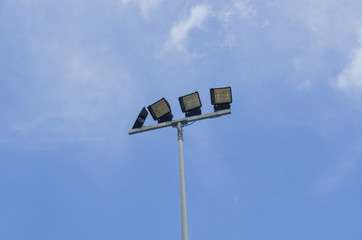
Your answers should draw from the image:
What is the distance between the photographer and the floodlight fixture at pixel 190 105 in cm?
1533

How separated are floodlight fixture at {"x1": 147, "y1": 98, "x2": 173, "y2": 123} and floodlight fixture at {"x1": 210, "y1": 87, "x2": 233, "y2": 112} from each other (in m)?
1.33

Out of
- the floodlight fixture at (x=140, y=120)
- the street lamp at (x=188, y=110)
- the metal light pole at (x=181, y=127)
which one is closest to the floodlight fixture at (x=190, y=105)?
the street lamp at (x=188, y=110)

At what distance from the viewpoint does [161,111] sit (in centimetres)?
1552

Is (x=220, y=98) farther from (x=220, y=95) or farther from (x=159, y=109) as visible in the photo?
(x=159, y=109)

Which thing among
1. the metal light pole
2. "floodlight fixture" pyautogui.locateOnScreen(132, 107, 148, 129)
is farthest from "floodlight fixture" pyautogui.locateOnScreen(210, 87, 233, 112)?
"floodlight fixture" pyautogui.locateOnScreen(132, 107, 148, 129)

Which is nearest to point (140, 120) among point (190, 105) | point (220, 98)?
point (190, 105)

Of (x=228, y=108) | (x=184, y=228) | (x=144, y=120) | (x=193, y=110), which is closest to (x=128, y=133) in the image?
(x=144, y=120)

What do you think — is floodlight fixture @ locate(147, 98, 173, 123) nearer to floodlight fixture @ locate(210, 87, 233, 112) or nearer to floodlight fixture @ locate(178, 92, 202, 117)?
floodlight fixture @ locate(178, 92, 202, 117)

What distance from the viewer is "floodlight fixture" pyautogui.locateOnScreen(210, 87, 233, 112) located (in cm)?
1551

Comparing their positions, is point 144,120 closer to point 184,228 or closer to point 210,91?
point 210,91

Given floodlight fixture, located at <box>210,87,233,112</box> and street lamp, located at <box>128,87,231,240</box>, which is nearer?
street lamp, located at <box>128,87,231,240</box>

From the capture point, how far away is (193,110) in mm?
15336

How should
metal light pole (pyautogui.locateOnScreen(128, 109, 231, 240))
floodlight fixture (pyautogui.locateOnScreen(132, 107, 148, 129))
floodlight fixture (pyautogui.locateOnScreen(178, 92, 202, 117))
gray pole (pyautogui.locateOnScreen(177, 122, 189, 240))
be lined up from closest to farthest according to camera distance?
gray pole (pyautogui.locateOnScreen(177, 122, 189, 240)) < metal light pole (pyautogui.locateOnScreen(128, 109, 231, 240)) < floodlight fixture (pyautogui.locateOnScreen(178, 92, 202, 117)) < floodlight fixture (pyautogui.locateOnScreen(132, 107, 148, 129))

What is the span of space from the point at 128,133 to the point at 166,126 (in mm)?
1268
